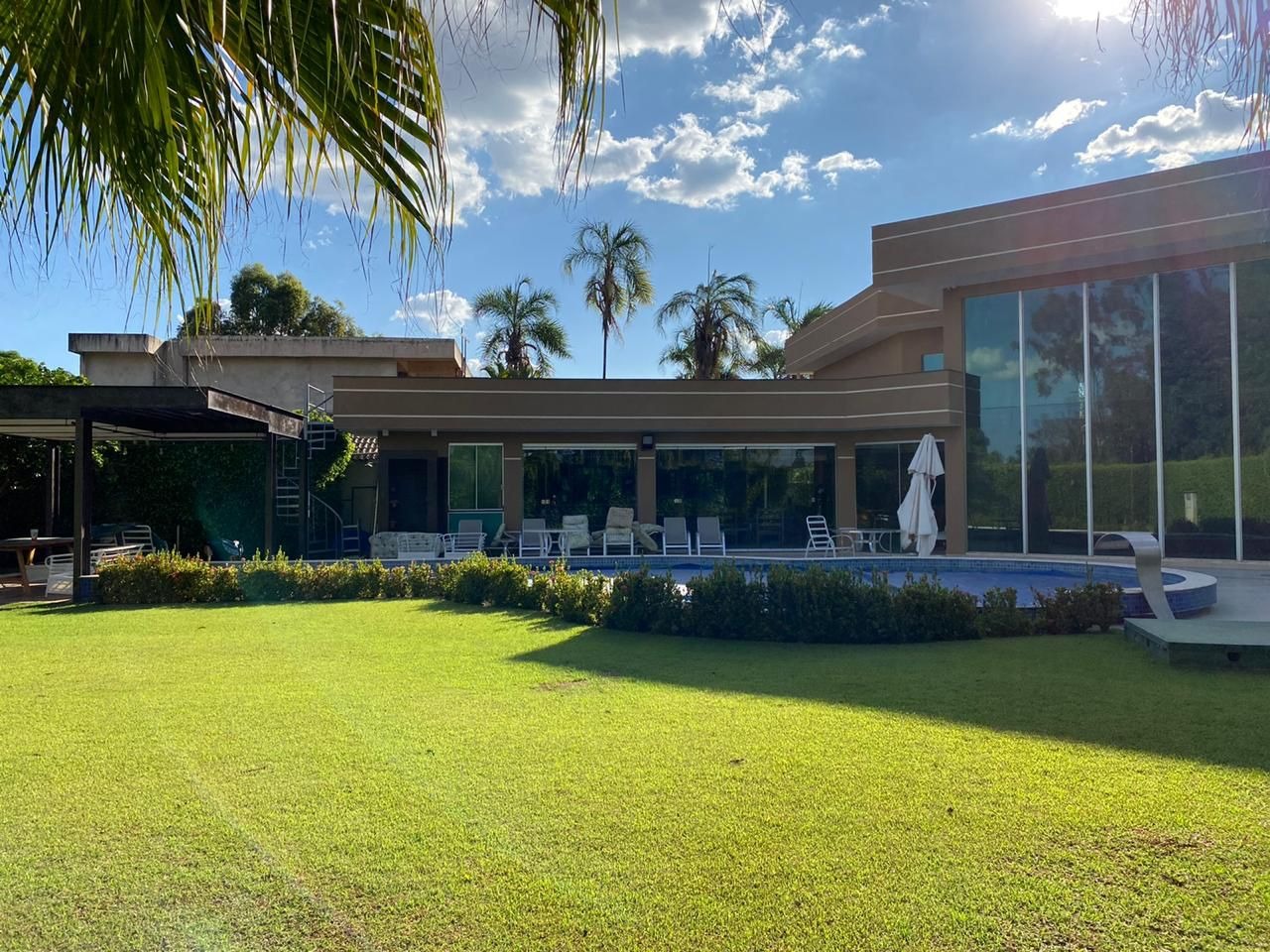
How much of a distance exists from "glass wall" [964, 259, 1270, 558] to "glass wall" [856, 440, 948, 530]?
6.63 feet

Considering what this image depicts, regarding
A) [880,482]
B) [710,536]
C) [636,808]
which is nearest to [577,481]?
[710,536]

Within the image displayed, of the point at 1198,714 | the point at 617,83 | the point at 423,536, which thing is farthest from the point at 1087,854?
the point at 423,536

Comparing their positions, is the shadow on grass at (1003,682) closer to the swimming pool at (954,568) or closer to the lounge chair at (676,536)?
the swimming pool at (954,568)

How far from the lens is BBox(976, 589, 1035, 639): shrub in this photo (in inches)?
328

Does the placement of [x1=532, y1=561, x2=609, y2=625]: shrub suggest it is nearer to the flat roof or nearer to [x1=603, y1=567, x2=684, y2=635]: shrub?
[x1=603, y1=567, x2=684, y2=635]: shrub

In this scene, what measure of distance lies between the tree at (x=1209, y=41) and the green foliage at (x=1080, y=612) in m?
7.32

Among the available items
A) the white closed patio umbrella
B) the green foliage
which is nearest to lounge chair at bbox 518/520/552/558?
the white closed patio umbrella

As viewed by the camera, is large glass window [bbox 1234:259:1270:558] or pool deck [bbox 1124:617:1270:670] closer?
pool deck [bbox 1124:617:1270:670]

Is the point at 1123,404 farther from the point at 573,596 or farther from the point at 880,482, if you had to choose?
the point at 573,596

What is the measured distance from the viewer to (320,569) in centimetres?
1170

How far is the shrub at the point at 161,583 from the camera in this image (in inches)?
441

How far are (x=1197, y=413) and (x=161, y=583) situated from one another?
1733cm

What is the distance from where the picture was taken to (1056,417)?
52.7 feet

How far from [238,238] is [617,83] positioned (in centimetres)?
83
